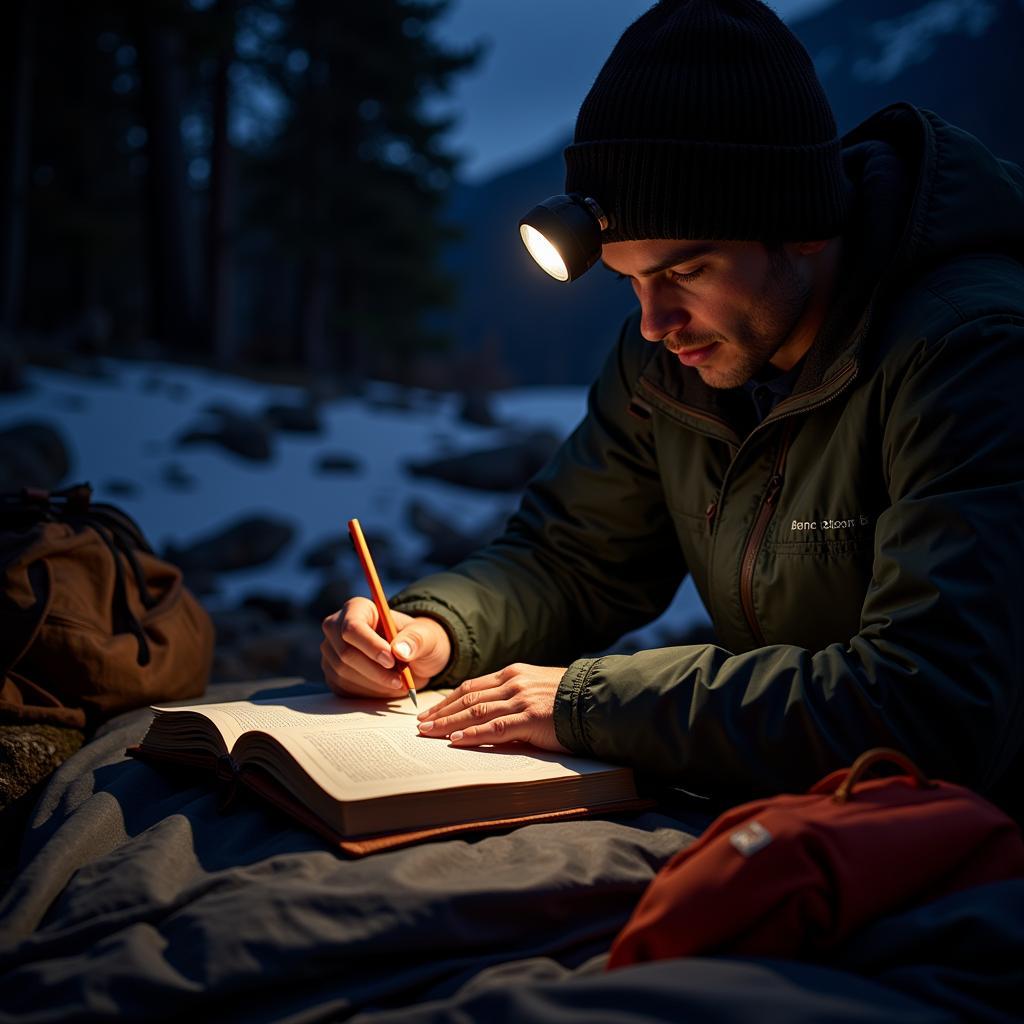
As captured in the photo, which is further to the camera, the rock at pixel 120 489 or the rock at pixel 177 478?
the rock at pixel 177 478

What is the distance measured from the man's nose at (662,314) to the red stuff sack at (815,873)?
36.9 inches

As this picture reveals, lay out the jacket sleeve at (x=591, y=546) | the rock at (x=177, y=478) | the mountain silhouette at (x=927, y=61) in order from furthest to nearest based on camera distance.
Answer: the rock at (x=177, y=478), the mountain silhouette at (x=927, y=61), the jacket sleeve at (x=591, y=546)

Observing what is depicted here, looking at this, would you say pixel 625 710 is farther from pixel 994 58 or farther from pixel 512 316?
pixel 512 316

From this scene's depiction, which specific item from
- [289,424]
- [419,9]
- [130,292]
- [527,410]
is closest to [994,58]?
[289,424]

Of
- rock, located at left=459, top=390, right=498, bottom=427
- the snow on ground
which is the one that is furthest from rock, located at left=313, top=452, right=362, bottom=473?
rock, located at left=459, top=390, right=498, bottom=427

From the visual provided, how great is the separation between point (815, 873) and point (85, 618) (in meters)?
1.50

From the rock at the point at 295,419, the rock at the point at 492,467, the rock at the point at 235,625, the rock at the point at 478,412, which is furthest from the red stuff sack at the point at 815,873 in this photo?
the rock at the point at 478,412

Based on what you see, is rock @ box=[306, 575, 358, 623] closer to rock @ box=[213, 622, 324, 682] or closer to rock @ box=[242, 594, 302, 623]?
rock @ box=[242, 594, 302, 623]

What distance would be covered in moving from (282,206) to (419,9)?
11.3 feet

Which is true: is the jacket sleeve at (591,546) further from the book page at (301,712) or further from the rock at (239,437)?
the rock at (239,437)

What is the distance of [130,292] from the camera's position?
20484 millimetres

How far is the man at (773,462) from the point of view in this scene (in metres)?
1.34

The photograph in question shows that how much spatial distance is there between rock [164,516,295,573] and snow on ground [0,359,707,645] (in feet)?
0.24

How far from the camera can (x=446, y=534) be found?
6.32 metres
